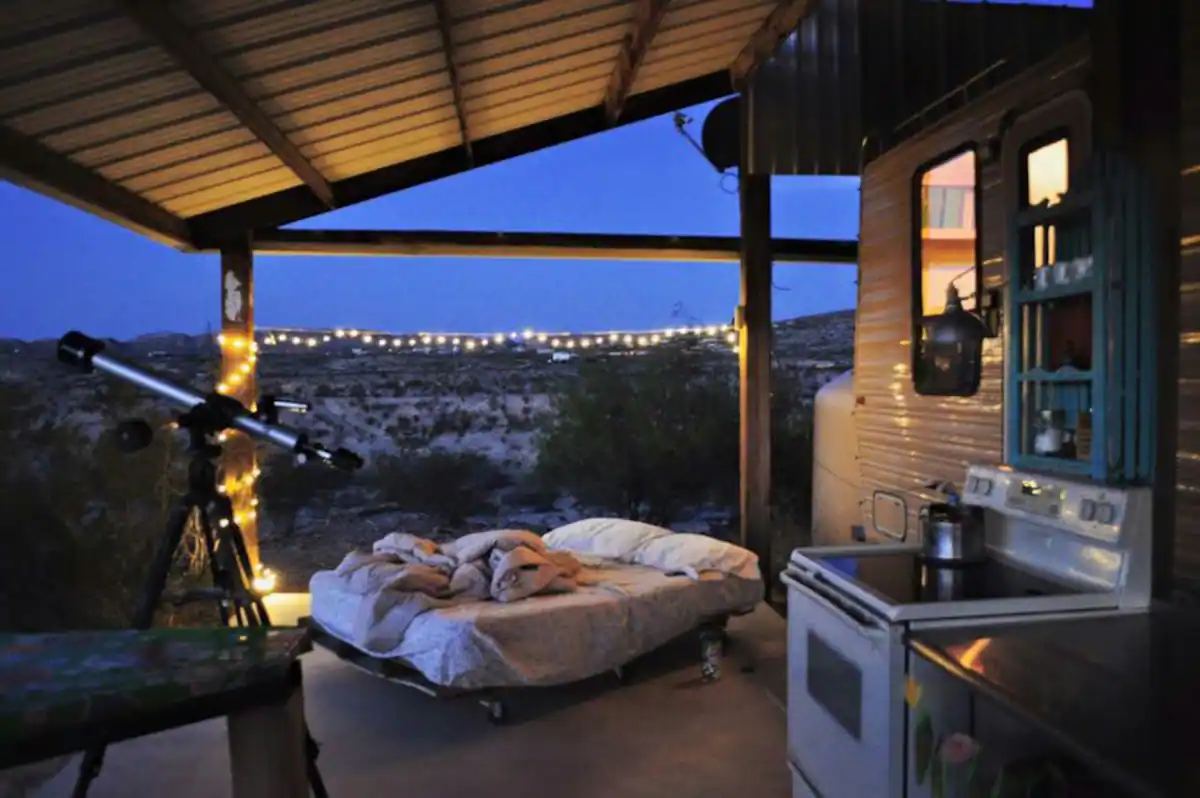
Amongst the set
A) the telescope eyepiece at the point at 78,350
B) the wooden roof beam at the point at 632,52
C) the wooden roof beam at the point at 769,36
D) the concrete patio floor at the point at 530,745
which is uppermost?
the wooden roof beam at the point at 769,36

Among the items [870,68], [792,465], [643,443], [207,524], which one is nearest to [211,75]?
[207,524]

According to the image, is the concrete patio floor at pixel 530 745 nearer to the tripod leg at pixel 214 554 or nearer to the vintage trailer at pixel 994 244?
the tripod leg at pixel 214 554

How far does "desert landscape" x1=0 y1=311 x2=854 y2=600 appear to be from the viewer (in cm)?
793

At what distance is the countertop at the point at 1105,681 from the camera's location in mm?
1151

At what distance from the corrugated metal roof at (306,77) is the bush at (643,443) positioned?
12.2ft

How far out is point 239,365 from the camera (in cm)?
487

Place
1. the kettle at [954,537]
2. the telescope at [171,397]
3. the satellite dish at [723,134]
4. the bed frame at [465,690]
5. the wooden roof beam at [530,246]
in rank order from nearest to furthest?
the kettle at [954,537] < the telescope at [171,397] < the bed frame at [465,690] < the wooden roof beam at [530,246] < the satellite dish at [723,134]

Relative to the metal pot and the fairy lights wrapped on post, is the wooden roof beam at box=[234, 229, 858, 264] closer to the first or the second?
the fairy lights wrapped on post

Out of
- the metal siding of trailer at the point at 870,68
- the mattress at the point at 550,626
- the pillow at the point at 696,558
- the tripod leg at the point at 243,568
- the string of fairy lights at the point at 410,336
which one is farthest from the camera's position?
the string of fairy lights at the point at 410,336

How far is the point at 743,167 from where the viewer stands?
4898mm

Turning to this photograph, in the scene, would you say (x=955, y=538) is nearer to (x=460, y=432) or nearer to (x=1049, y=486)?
(x=1049, y=486)

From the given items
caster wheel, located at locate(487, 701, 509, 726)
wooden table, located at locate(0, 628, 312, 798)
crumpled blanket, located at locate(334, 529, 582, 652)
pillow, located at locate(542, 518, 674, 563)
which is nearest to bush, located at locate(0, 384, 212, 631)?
crumpled blanket, located at locate(334, 529, 582, 652)

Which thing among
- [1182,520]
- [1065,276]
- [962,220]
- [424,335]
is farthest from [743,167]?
[1182,520]

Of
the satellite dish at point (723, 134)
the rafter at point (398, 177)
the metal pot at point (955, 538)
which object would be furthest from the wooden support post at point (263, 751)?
the satellite dish at point (723, 134)
